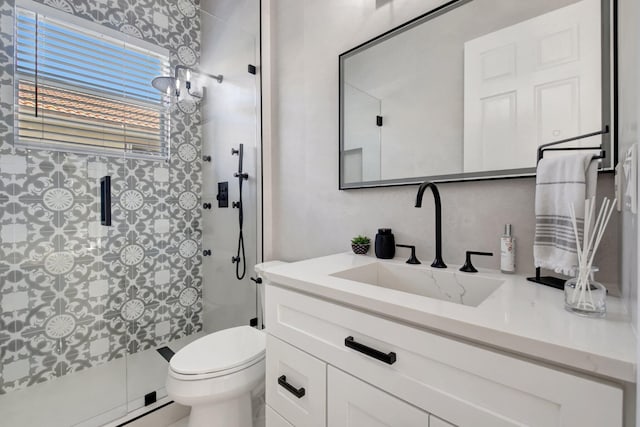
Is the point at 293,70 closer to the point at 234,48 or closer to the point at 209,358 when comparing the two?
the point at 234,48

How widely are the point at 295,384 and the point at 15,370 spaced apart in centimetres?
186

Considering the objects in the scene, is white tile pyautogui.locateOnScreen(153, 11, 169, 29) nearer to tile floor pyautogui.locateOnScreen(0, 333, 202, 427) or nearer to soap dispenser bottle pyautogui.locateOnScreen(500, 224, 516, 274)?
tile floor pyautogui.locateOnScreen(0, 333, 202, 427)

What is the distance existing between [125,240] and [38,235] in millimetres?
441

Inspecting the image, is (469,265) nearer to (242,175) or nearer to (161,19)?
(242,175)

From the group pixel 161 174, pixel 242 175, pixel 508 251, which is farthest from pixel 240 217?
pixel 508 251

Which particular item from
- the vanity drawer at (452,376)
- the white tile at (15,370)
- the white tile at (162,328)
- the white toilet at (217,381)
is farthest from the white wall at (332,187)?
the white tile at (15,370)

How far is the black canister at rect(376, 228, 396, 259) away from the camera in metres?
1.26

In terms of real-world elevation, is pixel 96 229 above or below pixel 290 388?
above

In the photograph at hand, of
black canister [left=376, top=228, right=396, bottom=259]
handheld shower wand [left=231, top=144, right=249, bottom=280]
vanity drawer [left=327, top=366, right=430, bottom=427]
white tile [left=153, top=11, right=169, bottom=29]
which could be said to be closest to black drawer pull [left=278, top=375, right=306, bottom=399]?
vanity drawer [left=327, top=366, right=430, bottom=427]

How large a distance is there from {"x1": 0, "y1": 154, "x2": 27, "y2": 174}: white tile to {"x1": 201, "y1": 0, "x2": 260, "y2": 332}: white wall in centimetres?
104

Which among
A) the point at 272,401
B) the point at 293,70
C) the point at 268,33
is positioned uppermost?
the point at 268,33

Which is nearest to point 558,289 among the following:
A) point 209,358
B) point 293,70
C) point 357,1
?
point 209,358

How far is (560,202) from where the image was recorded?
784 millimetres

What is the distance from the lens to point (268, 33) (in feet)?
6.36
